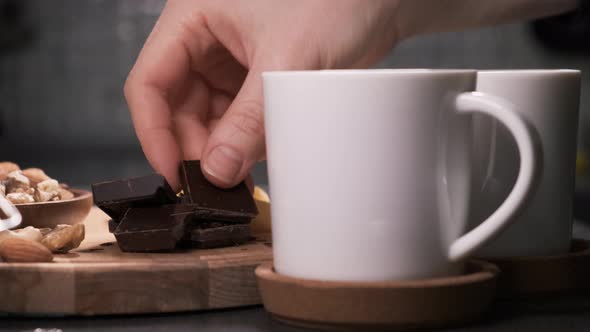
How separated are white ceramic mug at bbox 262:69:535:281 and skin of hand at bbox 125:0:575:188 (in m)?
0.27

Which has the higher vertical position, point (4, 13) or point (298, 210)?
point (4, 13)

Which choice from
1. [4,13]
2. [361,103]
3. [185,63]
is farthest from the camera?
[4,13]

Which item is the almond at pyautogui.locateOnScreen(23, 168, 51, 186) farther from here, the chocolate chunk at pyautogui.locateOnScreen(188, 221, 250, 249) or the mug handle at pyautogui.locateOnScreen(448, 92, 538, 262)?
the mug handle at pyautogui.locateOnScreen(448, 92, 538, 262)

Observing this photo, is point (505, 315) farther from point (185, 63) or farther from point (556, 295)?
point (185, 63)

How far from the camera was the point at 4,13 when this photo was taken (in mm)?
3734

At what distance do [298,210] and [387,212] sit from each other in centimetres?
7

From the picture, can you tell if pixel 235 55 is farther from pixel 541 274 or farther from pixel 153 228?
pixel 541 274

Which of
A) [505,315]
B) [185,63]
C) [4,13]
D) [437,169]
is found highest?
[4,13]

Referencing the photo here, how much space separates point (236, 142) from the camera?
0.94 meters

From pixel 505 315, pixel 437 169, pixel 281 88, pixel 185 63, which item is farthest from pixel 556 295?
pixel 185 63

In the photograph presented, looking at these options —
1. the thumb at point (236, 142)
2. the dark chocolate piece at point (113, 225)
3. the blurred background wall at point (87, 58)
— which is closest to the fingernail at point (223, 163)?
the thumb at point (236, 142)

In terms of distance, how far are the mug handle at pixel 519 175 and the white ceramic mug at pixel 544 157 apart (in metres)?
0.10

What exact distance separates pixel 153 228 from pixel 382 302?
0.30 metres

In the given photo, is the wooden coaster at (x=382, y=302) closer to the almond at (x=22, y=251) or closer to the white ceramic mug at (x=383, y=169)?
the white ceramic mug at (x=383, y=169)
